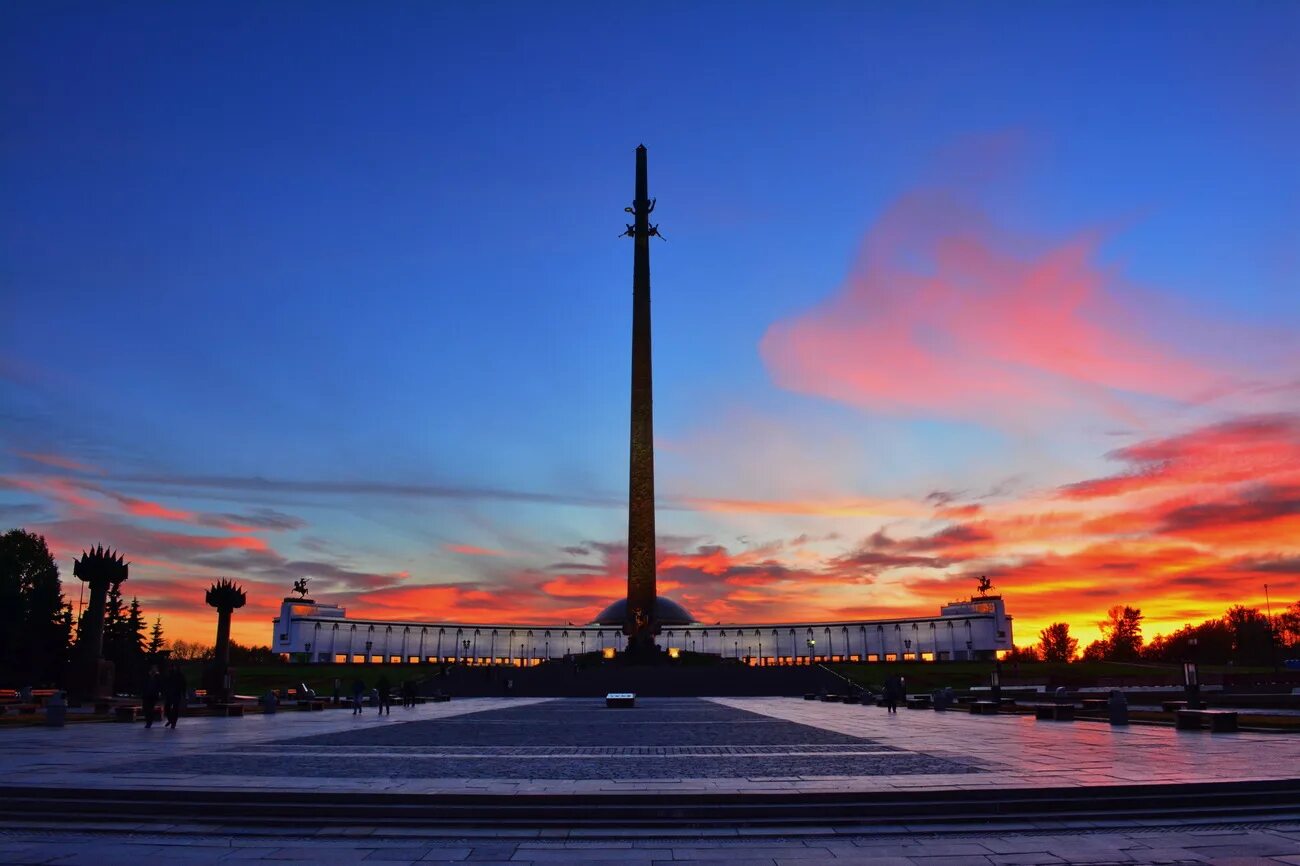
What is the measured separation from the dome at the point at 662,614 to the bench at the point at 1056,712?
114531 mm

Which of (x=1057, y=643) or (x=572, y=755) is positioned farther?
(x=1057, y=643)

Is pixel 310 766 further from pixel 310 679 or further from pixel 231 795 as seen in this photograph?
pixel 310 679

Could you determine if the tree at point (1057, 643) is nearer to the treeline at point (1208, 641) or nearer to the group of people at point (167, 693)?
the treeline at point (1208, 641)

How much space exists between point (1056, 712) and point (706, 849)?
23.8 m

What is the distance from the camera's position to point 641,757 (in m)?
18.7

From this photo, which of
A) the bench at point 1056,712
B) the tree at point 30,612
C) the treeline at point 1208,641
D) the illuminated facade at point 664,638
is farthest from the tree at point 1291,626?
the tree at point 30,612

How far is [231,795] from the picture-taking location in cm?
1282

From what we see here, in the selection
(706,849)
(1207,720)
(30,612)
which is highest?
(30,612)

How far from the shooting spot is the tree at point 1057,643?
166875 millimetres

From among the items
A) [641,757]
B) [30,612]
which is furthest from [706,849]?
[30,612]

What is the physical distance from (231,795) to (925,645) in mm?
148518

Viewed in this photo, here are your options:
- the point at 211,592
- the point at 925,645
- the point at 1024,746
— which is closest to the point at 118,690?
the point at 211,592

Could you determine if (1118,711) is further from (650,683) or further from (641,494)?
(641,494)

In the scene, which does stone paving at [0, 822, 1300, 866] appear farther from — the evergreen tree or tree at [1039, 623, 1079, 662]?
tree at [1039, 623, 1079, 662]
